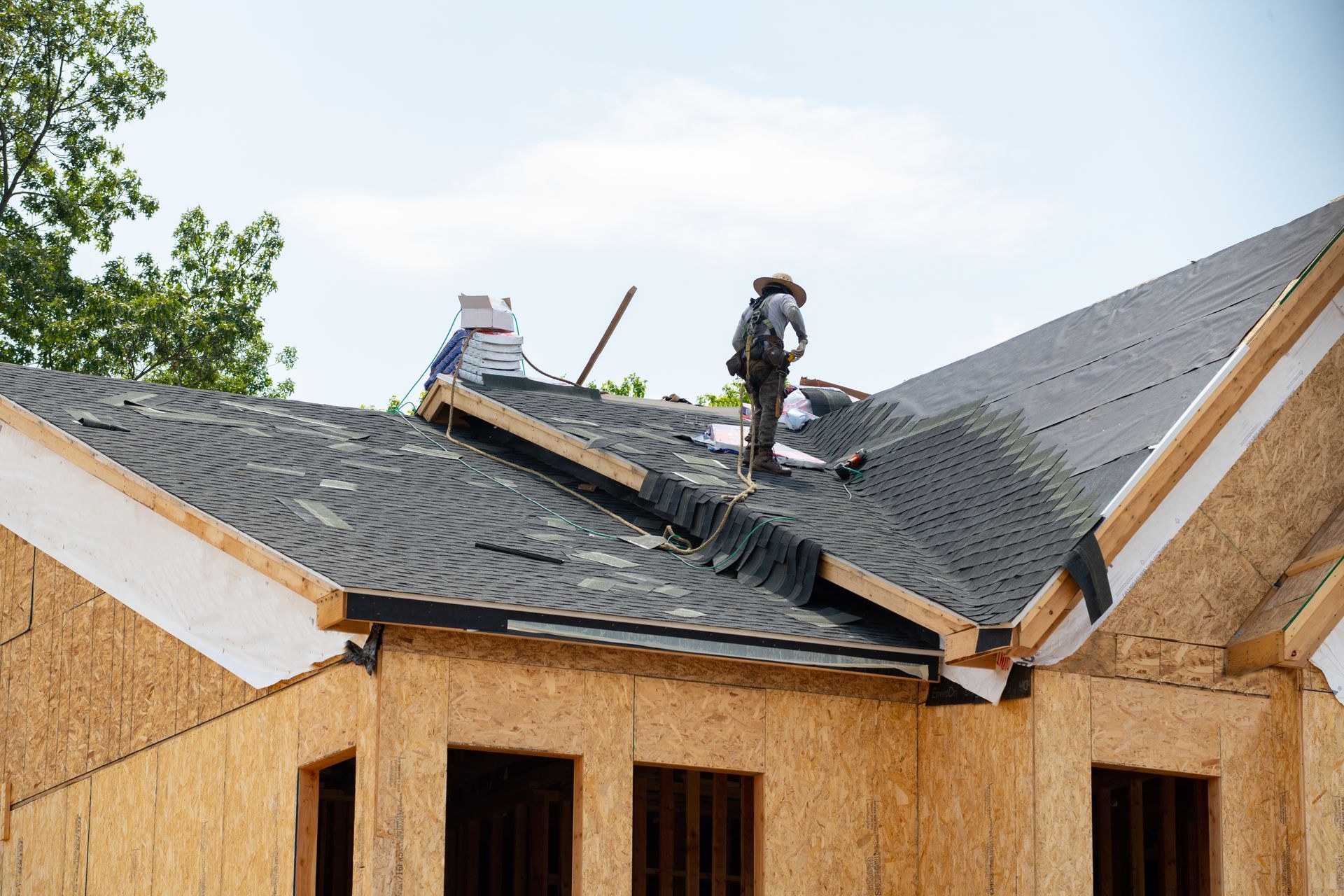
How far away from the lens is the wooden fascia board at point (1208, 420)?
10.2 m

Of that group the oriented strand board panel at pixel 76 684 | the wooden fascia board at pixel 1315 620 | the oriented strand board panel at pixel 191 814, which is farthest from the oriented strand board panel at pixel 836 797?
the oriented strand board panel at pixel 76 684

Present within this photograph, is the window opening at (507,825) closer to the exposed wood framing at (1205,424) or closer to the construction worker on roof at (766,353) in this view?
the construction worker on roof at (766,353)

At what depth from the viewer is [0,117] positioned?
3297 centimetres

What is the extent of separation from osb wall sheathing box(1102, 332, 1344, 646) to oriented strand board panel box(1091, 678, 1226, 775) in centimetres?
38

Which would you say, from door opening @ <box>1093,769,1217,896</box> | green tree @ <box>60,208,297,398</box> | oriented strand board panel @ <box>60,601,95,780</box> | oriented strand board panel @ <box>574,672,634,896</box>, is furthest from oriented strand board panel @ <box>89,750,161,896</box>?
green tree @ <box>60,208,297,398</box>

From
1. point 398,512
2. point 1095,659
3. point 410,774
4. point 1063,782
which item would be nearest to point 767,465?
point 398,512

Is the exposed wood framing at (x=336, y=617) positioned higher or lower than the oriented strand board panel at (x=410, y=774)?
higher

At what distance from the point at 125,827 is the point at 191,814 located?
39.3 inches

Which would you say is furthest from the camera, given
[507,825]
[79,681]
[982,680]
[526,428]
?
[507,825]

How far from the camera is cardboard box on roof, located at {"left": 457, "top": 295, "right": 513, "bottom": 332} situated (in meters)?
16.1

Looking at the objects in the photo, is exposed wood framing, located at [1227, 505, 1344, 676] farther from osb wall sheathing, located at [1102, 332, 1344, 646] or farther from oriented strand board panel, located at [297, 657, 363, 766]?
oriented strand board panel, located at [297, 657, 363, 766]

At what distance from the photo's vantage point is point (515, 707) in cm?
995

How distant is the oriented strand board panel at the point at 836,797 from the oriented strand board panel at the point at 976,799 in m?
0.16

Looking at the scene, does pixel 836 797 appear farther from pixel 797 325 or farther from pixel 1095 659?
pixel 797 325
